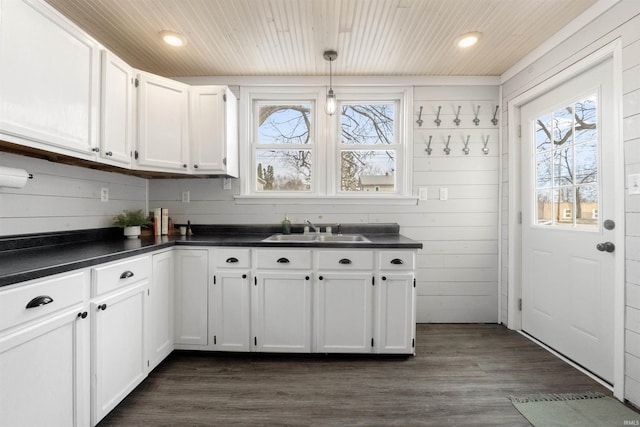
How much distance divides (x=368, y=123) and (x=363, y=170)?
1.61ft

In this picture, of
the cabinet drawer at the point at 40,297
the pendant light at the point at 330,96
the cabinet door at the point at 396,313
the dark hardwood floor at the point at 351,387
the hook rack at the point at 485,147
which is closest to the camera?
the cabinet drawer at the point at 40,297

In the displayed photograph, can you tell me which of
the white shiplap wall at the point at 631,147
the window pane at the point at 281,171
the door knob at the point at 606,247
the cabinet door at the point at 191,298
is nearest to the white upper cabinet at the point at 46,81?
the cabinet door at the point at 191,298

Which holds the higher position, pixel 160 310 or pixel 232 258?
pixel 232 258

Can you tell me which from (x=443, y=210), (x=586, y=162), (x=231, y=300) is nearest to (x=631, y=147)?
(x=586, y=162)

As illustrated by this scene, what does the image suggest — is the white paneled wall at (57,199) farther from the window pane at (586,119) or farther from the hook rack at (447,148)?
the window pane at (586,119)

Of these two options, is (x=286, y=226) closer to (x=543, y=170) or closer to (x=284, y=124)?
(x=284, y=124)

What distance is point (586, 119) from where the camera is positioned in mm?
2105

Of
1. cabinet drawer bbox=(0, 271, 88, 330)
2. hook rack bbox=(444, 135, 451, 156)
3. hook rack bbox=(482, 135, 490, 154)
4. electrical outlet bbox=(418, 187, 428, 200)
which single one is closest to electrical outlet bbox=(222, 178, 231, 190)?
cabinet drawer bbox=(0, 271, 88, 330)

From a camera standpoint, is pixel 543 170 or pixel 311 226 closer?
pixel 543 170

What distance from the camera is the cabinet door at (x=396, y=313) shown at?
2240mm

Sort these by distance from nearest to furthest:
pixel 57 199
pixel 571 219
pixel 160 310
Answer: pixel 57 199 < pixel 160 310 < pixel 571 219

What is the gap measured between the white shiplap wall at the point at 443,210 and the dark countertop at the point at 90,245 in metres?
0.11

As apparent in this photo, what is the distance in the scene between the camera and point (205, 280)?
2.29 meters

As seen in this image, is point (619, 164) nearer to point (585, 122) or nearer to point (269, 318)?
point (585, 122)
